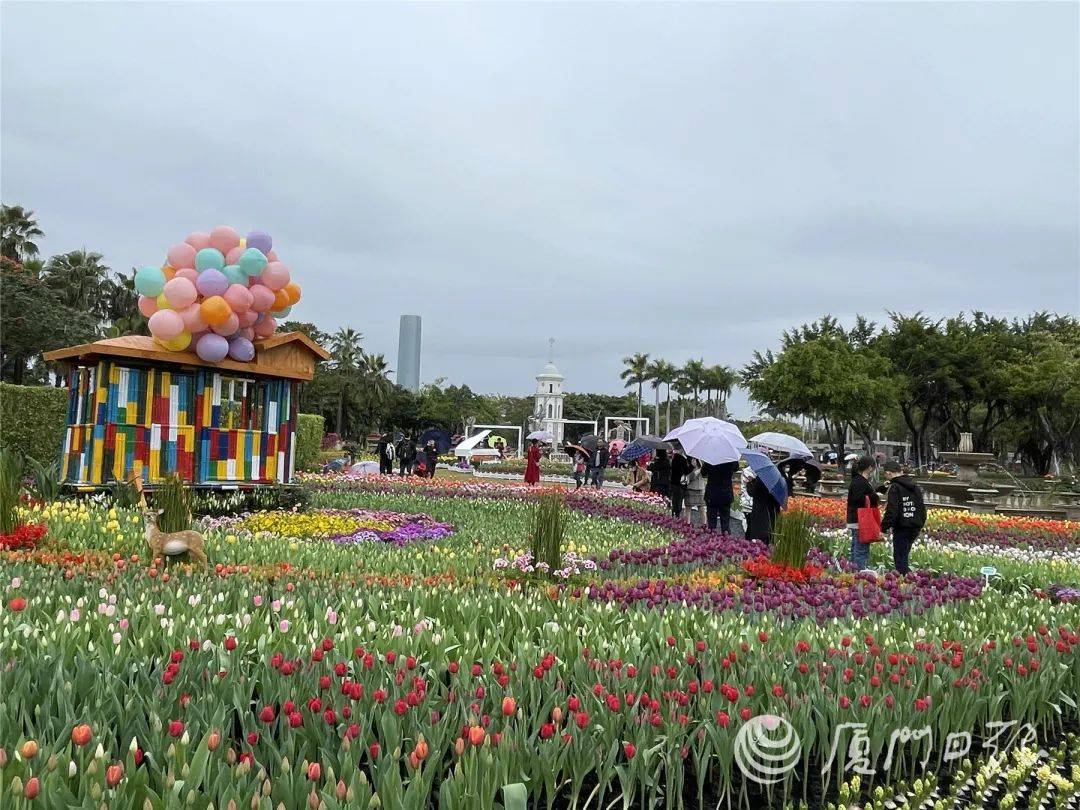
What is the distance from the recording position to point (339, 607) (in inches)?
198

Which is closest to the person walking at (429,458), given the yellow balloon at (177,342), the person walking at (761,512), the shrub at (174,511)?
the yellow balloon at (177,342)

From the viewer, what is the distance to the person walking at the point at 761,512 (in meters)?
10.6

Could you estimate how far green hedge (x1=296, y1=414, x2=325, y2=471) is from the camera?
2452 centimetres

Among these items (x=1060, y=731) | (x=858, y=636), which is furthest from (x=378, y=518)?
(x=1060, y=731)

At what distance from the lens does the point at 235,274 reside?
12.2m

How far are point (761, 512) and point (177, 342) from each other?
8318mm

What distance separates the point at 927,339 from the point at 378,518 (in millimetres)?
38180

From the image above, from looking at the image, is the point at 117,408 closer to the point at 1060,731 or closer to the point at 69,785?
the point at 69,785

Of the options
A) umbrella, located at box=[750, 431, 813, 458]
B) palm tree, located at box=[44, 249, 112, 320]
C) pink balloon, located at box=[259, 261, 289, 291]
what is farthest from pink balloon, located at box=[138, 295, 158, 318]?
palm tree, located at box=[44, 249, 112, 320]

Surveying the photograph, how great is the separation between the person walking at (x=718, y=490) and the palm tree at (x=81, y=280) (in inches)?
1409

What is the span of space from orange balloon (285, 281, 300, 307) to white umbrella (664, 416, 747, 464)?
6.29 metres

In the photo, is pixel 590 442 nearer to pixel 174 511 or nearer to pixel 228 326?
pixel 228 326

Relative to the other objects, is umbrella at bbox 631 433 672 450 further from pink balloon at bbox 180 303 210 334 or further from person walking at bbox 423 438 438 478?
person walking at bbox 423 438 438 478

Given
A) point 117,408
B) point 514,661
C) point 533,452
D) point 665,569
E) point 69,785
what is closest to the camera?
point 69,785
